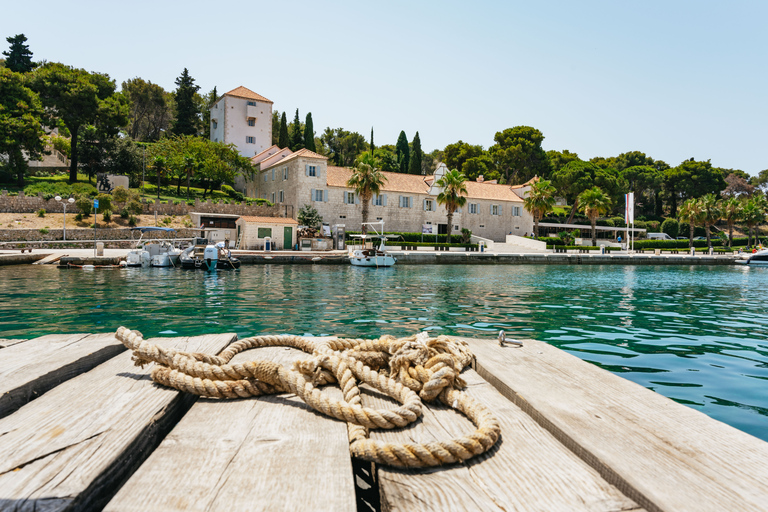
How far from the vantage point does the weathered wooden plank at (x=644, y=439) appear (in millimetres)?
1290

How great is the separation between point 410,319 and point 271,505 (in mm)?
10476

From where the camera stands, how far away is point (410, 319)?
1159cm

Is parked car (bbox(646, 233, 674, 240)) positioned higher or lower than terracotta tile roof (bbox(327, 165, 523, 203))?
lower

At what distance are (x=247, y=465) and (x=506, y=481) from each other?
0.86 metres

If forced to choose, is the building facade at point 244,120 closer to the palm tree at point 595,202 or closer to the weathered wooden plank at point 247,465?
the palm tree at point 595,202

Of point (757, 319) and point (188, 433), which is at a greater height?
point (188, 433)

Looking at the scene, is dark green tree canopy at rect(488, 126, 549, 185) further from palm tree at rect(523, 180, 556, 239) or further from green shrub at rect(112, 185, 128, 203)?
green shrub at rect(112, 185, 128, 203)

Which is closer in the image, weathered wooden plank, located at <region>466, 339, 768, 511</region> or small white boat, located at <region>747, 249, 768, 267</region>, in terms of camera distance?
weathered wooden plank, located at <region>466, 339, 768, 511</region>

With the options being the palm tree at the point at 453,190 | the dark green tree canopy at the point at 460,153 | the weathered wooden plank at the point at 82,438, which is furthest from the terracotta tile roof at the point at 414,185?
the weathered wooden plank at the point at 82,438

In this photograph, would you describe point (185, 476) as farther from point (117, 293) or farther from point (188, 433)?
point (117, 293)

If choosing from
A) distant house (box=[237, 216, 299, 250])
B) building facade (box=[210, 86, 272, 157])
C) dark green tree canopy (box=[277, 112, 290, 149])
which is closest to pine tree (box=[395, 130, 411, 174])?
dark green tree canopy (box=[277, 112, 290, 149])

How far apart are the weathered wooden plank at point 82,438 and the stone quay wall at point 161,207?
48.1 meters

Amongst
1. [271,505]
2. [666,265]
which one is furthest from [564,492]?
[666,265]

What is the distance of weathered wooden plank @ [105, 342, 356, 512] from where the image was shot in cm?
122
